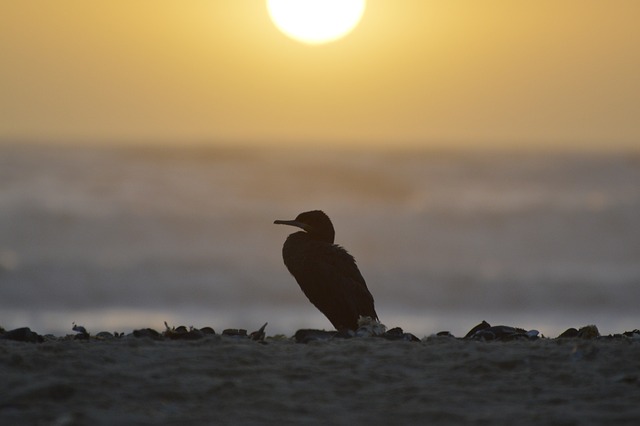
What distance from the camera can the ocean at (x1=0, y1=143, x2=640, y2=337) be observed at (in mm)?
27031

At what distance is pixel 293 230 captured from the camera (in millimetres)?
43281

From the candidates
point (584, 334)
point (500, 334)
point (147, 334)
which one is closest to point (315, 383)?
point (147, 334)

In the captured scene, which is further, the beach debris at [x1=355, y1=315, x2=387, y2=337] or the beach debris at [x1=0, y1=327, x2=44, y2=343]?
the beach debris at [x1=355, y1=315, x2=387, y2=337]

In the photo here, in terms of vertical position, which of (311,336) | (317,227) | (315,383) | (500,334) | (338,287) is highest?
(317,227)

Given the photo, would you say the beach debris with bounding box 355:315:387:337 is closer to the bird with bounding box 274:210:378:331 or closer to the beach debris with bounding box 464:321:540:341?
the beach debris with bounding box 464:321:540:341

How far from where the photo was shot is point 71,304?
27.3 meters

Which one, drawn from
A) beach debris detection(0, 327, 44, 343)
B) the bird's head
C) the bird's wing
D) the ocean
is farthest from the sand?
the ocean

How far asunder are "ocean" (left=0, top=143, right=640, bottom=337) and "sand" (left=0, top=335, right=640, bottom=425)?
13412 millimetres

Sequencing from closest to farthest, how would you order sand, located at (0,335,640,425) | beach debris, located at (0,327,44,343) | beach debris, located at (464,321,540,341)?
sand, located at (0,335,640,425), beach debris, located at (0,327,44,343), beach debris, located at (464,321,540,341)

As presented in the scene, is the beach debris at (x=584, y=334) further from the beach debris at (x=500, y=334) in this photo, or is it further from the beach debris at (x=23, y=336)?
the beach debris at (x=23, y=336)

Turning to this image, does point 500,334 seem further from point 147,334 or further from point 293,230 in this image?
point 293,230

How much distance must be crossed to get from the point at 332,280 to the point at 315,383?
472cm

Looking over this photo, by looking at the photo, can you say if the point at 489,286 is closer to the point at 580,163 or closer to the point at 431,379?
the point at 431,379

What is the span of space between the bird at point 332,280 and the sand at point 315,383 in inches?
134
